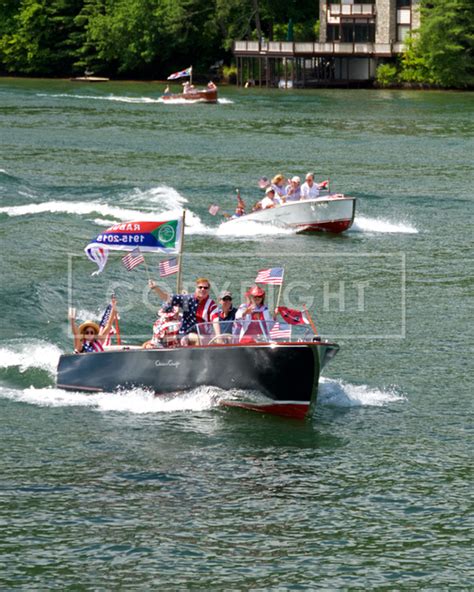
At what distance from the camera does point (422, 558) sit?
16.4m

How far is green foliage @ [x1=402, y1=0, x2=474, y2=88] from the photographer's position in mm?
100312

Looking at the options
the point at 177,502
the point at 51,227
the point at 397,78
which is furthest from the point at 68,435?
the point at 397,78

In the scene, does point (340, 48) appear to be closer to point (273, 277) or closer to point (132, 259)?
point (132, 259)

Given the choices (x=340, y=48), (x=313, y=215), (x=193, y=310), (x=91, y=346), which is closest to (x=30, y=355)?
(x=91, y=346)

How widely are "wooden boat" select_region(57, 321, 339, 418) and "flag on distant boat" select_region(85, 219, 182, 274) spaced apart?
176 cm

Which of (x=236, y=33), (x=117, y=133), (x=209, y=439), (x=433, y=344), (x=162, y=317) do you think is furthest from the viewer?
(x=236, y=33)

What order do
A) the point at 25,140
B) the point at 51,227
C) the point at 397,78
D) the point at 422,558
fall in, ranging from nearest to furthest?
the point at 422,558 < the point at 51,227 < the point at 25,140 < the point at 397,78

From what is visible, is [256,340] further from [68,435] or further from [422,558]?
[422,558]

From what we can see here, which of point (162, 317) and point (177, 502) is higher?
point (162, 317)

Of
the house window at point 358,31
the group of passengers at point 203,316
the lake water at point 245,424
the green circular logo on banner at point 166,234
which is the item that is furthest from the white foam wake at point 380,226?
the house window at point 358,31

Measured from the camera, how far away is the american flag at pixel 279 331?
21.5m

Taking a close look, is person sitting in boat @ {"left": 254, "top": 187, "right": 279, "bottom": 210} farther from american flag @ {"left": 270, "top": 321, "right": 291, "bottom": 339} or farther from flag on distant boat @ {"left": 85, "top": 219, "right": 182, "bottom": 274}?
american flag @ {"left": 270, "top": 321, "right": 291, "bottom": 339}

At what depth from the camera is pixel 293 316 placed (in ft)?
72.7

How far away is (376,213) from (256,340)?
2369 centimetres
